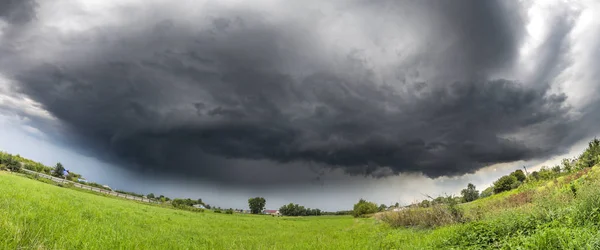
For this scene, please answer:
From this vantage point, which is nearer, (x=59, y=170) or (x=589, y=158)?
(x=589, y=158)

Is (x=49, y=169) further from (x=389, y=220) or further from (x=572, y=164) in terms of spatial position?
(x=572, y=164)

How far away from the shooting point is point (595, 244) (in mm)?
6629

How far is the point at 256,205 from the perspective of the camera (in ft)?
532

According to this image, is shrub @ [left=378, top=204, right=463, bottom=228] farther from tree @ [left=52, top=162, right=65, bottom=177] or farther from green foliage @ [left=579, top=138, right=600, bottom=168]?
tree @ [left=52, top=162, right=65, bottom=177]

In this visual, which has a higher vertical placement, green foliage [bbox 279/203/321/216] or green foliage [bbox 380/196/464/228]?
green foliage [bbox 380/196/464/228]

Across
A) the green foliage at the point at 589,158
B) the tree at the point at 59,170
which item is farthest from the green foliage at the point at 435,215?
the tree at the point at 59,170

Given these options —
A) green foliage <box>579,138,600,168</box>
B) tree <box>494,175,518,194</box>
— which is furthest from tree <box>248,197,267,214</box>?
green foliage <box>579,138,600,168</box>

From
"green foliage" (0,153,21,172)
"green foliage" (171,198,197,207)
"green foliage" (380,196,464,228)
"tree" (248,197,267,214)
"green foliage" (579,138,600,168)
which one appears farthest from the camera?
"tree" (248,197,267,214)

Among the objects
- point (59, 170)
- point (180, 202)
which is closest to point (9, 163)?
point (59, 170)

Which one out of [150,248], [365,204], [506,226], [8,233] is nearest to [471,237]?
[506,226]

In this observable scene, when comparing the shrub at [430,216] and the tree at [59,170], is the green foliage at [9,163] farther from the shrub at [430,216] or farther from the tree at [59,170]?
the shrub at [430,216]

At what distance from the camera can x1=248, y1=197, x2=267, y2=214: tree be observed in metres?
162

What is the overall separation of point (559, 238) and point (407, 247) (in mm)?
6462

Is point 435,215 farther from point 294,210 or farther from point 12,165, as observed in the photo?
point 294,210
